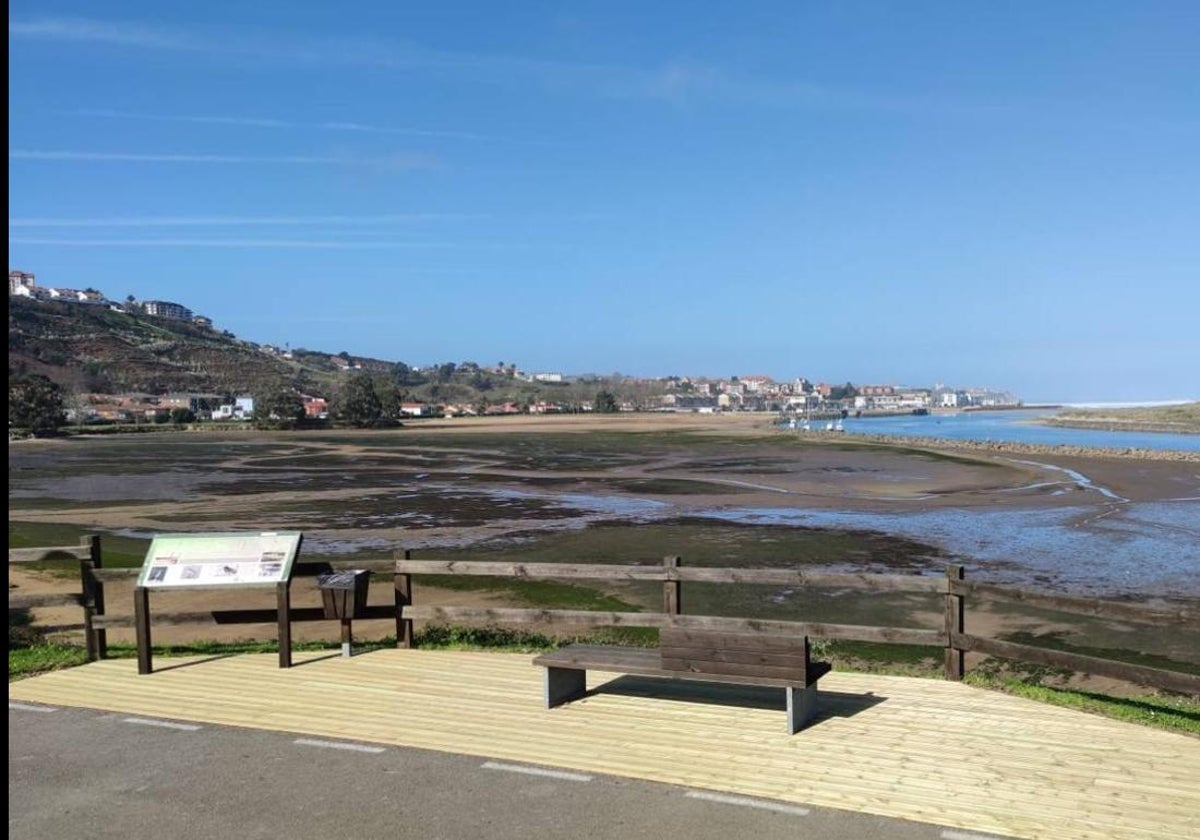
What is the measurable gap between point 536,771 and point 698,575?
2.93 metres

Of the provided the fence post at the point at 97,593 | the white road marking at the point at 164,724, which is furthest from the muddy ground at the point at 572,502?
the white road marking at the point at 164,724

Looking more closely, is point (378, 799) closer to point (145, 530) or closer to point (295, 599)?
point (295, 599)

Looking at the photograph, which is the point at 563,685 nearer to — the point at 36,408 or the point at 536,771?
the point at 536,771

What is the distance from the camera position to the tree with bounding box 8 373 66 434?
97.2 m

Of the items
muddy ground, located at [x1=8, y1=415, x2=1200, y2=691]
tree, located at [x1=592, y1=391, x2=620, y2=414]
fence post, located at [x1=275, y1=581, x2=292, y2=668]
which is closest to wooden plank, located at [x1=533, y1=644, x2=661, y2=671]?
fence post, located at [x1=275, y1=581, x2=292, y2=668]

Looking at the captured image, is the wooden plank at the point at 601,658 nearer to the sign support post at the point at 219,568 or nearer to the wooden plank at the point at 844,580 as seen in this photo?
the wooden plank at the point at 844,580

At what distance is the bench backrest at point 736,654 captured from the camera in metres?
6.66

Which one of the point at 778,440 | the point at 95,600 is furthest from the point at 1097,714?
the point at 778,440

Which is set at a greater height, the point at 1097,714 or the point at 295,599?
the point at 1097,714

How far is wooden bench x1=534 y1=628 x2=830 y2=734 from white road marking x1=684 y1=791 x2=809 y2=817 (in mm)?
1137

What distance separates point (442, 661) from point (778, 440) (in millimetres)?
77872

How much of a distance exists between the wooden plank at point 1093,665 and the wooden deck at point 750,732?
0.36 meters

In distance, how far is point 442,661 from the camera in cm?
916

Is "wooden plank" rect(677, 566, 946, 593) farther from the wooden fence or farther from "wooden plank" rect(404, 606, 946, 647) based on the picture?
"wooden plank" rect(404, 606, 946, 647)
